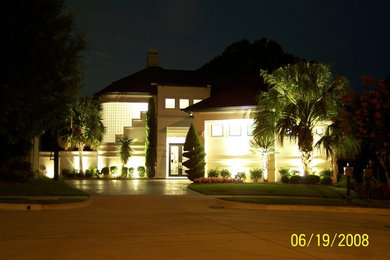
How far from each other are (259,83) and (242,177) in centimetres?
823

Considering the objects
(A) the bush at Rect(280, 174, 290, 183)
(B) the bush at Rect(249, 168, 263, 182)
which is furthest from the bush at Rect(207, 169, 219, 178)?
(A) the bush at Rect(280, 174, 290, 183)

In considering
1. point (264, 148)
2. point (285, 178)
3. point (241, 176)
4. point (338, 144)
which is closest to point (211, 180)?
point (241, 176)

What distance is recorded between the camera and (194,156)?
93.3 ft

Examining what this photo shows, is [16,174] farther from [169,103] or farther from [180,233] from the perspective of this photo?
[180,233]

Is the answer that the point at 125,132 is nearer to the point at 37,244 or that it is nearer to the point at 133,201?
the point at 133,201

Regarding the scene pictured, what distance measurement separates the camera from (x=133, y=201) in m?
18.8

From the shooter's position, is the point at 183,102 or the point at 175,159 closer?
the point at 175,159

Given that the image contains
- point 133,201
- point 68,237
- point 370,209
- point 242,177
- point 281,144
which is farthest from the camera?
point 242,177

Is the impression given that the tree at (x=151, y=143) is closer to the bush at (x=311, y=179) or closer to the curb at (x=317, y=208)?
the bush at (x=311, y=179)

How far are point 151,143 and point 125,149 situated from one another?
1758 millimetres

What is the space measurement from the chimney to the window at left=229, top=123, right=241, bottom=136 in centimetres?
1345

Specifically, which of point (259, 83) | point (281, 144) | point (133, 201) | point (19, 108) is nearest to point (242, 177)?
point (281, 144)

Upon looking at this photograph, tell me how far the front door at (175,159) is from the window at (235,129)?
5.35m

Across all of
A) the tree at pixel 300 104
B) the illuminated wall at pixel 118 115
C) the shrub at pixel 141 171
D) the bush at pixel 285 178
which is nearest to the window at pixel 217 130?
the tree at pixel 300 104
